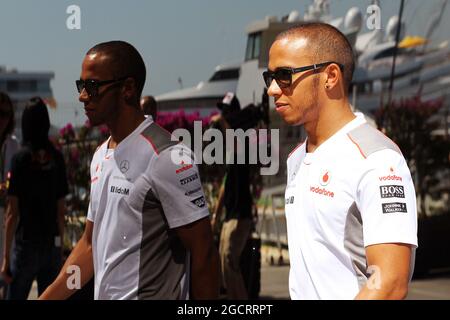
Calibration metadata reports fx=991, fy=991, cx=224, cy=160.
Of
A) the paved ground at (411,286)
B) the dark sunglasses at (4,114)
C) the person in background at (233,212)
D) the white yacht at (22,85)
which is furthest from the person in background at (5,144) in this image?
the paved ground at (411,286)

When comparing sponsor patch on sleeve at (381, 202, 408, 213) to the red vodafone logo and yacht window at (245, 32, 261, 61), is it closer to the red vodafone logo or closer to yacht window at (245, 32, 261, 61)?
the red vodafone logo

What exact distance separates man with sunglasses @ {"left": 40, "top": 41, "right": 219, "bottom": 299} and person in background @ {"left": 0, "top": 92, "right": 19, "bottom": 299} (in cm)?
275

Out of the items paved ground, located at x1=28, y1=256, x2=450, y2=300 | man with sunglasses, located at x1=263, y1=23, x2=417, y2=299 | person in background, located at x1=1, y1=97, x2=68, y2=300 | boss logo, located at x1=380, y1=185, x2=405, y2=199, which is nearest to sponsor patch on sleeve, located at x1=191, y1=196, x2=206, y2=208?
man with sunglasses, located at x1=263, y1=23, x2=417, y2=299

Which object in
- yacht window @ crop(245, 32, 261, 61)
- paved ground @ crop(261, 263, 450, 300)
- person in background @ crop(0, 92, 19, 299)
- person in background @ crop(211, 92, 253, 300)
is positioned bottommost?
paved ground @ crop(261, 263, 450, 300)

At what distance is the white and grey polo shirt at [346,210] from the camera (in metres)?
2.82

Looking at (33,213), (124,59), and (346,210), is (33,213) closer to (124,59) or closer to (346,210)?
(124,59)

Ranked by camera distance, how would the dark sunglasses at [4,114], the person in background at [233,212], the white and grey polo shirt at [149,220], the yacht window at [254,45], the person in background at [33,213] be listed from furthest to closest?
the yacht window at [254,45] → the person in background at [233,212] → the dark sunglasses at [4,114] → the person in background at [33,213] → the white and grey polo shirt at [149,220]

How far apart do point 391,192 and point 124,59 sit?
61.6 inches

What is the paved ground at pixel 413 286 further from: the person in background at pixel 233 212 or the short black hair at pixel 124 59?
the short black hair at pixel 124 59

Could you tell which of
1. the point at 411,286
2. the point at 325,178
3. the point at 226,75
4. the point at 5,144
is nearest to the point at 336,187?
the point at 325,178

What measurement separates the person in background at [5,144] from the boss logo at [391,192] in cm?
422

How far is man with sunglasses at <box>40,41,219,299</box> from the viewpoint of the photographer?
379 cm

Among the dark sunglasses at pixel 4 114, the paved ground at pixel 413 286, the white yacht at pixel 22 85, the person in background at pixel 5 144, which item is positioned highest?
the white yacht at pixel 22 85
